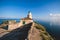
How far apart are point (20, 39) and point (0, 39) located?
1055mm

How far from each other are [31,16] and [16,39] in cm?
1081

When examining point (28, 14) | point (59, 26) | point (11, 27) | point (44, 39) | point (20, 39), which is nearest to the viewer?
point (20, 39)

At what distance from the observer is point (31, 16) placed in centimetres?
1803

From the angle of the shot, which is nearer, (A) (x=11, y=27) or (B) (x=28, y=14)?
(A) (x=11, y=27)

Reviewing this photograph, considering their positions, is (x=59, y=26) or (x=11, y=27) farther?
(x=59, y=26)

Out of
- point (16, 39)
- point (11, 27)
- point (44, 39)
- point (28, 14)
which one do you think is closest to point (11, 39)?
point (16, 39)

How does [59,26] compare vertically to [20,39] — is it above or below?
below

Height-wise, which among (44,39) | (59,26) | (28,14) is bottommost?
(59,26)

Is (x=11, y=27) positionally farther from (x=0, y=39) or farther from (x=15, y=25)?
(x=0, y=39)

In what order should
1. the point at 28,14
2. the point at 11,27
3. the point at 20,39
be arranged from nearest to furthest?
the point at 20,39
the point at 11,27
the point at 28,14

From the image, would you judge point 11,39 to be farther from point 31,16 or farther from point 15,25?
point 31,16

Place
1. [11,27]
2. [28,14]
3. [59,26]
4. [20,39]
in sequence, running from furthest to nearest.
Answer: [59,26] < [28,14] < [11,27] < [20,39]

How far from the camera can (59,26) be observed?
1467 inches

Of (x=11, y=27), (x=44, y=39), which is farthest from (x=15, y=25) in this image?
(x=44, y=39)
